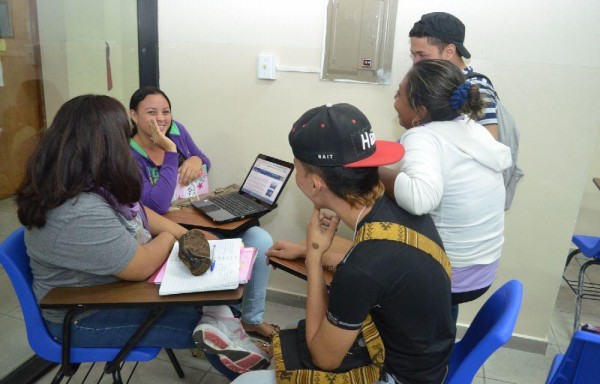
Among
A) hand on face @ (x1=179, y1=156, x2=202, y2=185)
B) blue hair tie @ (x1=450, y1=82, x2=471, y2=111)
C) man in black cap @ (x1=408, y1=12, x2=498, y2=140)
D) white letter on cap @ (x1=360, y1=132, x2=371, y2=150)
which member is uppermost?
man in black cap @ (x1=408, y1=12, x2=498, y2=140)

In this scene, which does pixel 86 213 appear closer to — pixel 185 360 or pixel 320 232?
pixel 320 232

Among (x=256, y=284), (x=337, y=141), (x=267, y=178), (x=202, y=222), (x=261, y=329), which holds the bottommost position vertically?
(x=261, y=329)

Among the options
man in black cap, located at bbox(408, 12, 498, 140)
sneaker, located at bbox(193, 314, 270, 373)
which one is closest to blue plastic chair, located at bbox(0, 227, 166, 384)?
sneaker, located at bbox(193, 314, 270, 373)

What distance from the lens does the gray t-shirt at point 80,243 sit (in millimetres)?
1241

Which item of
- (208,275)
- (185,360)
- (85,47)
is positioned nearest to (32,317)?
(208,275)

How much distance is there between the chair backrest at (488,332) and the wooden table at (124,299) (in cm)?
62

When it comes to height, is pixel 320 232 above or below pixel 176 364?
above

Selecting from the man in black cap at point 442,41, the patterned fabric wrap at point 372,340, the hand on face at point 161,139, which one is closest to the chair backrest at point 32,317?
the patterned fabric wrap at point 372,340

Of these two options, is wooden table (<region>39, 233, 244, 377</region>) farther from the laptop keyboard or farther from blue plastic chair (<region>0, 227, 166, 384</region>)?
the laptop keyboard

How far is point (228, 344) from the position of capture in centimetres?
144

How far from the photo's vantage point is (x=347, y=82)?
2240mm

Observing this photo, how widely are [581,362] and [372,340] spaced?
0.51 meters

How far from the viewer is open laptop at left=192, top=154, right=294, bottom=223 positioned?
2.04 m

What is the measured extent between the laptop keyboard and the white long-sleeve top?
941mm
